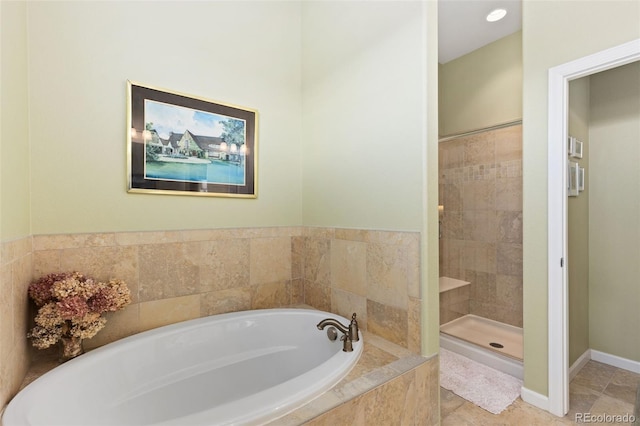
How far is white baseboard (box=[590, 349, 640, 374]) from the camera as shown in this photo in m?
2.29

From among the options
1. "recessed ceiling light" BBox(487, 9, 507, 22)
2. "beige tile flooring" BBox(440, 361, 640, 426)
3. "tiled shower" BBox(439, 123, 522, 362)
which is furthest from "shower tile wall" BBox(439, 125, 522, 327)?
"recessed ceiling light" BBox(487, 9, 507, 22)

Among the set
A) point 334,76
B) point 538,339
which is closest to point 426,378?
point 538,339

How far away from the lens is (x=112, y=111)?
1635mm

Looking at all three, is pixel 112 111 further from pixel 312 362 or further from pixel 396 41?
pixel 312 362

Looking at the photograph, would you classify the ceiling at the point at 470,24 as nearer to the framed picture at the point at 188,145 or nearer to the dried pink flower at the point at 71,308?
the framed picture at the point at 188,145

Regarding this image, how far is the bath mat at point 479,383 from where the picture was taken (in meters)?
1.93

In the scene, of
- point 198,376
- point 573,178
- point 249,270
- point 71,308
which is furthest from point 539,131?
point 71,308

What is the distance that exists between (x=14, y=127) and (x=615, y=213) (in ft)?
12.7

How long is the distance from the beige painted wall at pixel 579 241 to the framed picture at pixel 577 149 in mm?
38

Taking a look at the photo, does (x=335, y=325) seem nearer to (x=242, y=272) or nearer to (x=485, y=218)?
(x=242, y=272)

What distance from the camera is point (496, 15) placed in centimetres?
254

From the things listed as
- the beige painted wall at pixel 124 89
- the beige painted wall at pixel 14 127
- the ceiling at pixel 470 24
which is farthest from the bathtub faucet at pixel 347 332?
the ceiling at pixel 470 24

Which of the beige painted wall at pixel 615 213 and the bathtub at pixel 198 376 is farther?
the beige painted wall at pixel 615 213

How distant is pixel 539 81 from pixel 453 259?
2069mm
